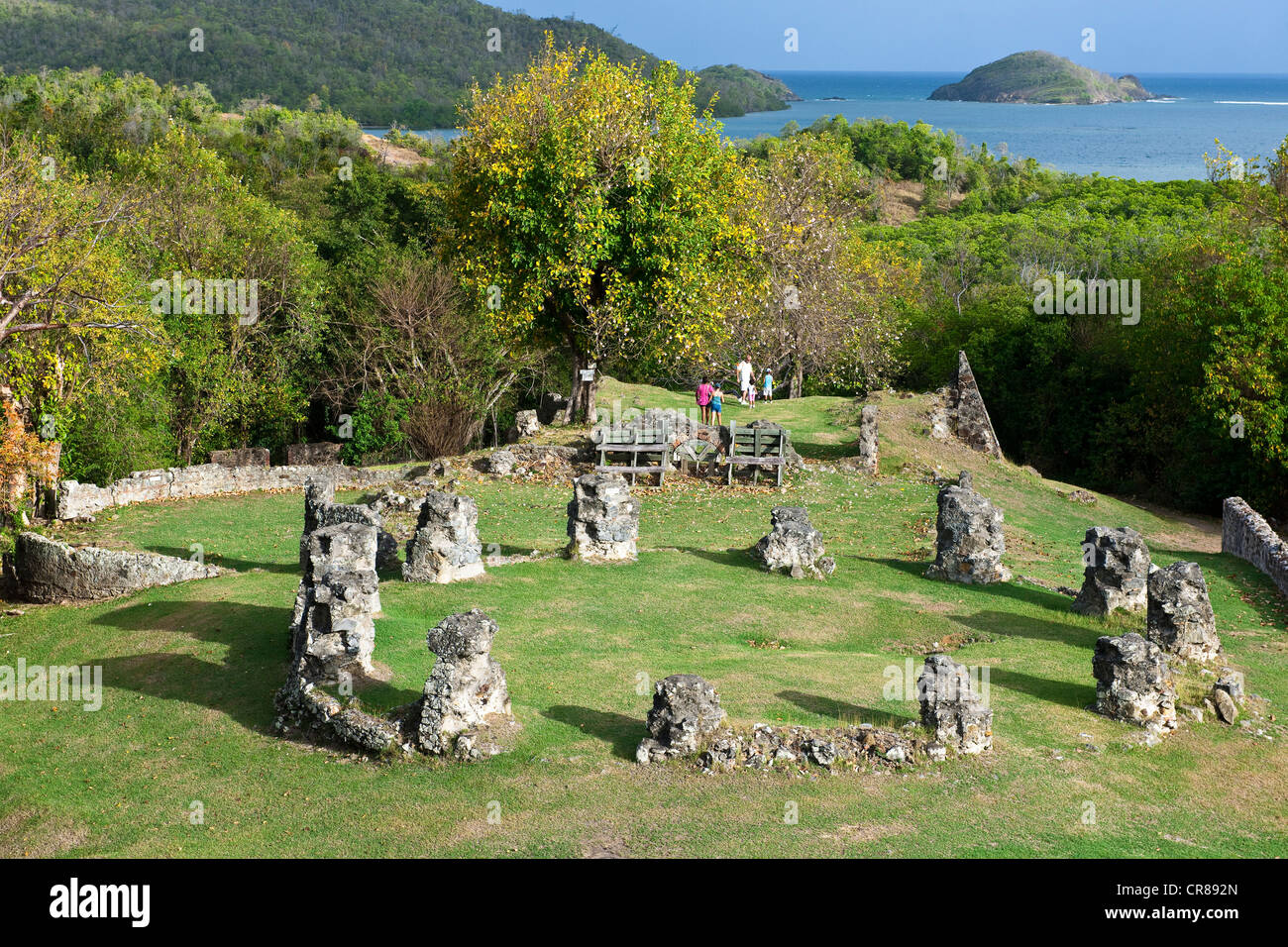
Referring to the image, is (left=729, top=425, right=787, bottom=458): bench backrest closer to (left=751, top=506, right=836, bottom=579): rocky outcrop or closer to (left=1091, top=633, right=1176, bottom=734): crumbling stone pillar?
(left=751, top=506, right=836, bottom=579): rocky outcrop

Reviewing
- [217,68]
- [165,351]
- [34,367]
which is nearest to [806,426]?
[165,351]

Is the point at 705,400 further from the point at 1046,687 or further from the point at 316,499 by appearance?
the point at 1046,687

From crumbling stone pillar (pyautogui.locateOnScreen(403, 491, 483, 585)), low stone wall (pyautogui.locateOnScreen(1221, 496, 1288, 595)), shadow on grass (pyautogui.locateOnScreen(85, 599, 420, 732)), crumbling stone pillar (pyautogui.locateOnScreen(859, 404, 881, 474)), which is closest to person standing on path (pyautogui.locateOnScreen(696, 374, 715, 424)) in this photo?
crumbling stone pillar (pyautogui.locateOnScreen(859, 404, 881, 474))

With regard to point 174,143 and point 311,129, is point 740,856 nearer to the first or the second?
point 174,143

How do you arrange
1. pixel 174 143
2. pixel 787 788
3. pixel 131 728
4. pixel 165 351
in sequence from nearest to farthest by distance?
1. pixel 787 788
2. pixel 131 728
3. pixel 165 351
4. pixel 174 143

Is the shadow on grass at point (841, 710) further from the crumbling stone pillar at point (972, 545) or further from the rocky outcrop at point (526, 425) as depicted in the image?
the rocky outcrop at point (526, 425)

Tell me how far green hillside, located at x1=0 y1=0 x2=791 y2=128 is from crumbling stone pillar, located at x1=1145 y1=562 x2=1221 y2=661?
13221 cm

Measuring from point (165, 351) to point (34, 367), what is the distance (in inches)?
222

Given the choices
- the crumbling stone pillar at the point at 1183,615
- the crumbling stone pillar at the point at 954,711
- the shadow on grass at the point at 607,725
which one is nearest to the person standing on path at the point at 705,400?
the crumbling stone pillar at the point at 1183,615

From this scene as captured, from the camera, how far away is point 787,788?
1293 centimetres

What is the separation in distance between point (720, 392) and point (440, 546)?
23151 millimetres

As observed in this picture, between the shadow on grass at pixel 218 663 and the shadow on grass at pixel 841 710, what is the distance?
4881mm
